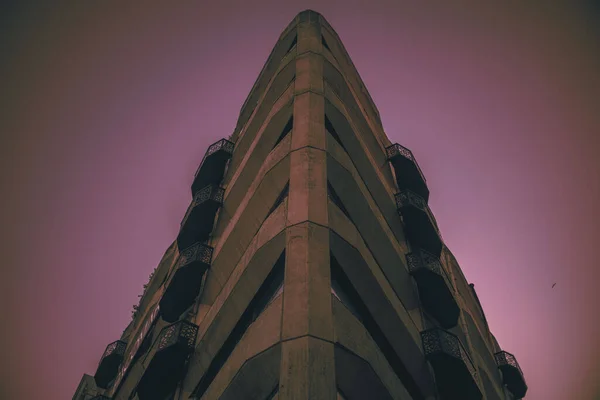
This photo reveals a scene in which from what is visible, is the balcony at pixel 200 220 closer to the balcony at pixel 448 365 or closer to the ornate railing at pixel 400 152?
the ornate railing at pixel 400 152

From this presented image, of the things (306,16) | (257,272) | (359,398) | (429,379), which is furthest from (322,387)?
(306,16)

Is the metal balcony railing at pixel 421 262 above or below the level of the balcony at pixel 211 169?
below

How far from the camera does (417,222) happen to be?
2020 cm

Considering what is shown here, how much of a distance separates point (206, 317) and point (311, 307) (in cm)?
748

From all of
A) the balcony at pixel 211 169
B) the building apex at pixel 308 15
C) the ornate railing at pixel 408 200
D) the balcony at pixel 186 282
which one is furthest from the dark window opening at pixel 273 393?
the building apex at pixel 308 15

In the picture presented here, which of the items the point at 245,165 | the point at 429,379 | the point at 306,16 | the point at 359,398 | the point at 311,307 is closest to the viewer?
the point at 311,307

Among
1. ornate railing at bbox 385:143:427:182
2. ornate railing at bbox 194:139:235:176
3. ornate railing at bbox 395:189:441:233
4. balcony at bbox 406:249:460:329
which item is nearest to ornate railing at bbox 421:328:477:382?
balcony at bbox 406:249:460:329

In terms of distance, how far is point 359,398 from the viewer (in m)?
11.2

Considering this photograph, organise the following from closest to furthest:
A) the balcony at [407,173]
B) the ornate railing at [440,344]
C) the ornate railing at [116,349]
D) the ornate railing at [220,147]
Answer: the ornate railing at [440,344] < the balcony at [407,173] < the ornate railing at [220,147] < the ornate railing at [116,349]

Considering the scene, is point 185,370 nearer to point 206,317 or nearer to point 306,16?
point 206,317

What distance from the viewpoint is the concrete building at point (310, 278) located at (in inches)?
419

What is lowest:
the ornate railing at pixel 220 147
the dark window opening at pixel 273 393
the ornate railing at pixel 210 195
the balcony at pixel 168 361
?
the dark window opening at pixel 273 393

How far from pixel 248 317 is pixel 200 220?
26.1ft

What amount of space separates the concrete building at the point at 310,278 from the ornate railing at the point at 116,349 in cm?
363
